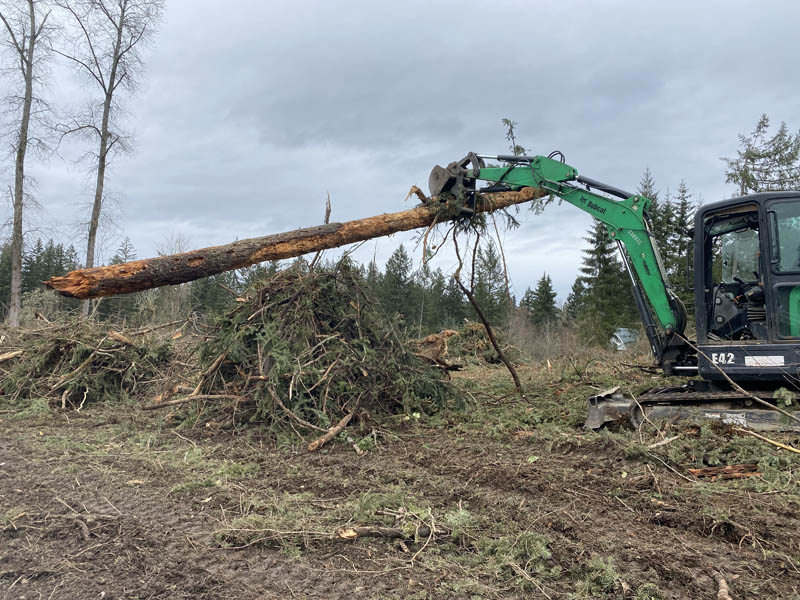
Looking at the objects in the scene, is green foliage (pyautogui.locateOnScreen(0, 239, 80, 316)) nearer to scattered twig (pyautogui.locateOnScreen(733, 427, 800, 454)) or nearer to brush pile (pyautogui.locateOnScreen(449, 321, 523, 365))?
brush pile (pyautogui.locateOnScreen(449, 321, 523, 365))

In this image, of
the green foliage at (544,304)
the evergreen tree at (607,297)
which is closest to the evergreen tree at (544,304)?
the green foliage at (544,304)

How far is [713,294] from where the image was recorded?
255 inches

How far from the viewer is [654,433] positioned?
5965 millimetres

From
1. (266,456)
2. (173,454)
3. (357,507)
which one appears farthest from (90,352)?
(357,507)

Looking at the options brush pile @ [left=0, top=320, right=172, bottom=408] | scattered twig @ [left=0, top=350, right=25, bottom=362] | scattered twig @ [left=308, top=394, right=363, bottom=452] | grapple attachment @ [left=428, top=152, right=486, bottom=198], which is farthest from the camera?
scattered twig @ [left=0, top=350, right=25, bottom=362]

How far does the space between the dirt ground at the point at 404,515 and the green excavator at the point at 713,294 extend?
0.44 m

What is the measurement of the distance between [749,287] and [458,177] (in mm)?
3907

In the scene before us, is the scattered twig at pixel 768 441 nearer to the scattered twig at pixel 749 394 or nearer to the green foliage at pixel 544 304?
the scattered twig at pixel 749 394

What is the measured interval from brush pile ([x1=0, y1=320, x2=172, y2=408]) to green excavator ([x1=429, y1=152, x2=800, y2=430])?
6.50 meters

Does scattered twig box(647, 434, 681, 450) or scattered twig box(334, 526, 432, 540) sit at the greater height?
scattered twig box(647, 434, 681, 450)

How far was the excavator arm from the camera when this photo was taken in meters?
6.93

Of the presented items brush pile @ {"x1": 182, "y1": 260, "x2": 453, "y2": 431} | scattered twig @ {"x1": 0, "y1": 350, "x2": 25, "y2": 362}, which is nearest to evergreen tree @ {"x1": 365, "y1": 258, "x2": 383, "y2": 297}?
brush pile @ {"x1": 182, "y1": 260, "x2": 453, "y2": 431}

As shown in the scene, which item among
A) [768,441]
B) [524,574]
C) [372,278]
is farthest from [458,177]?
[524,574]

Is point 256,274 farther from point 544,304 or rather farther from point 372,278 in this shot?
point 544,304
